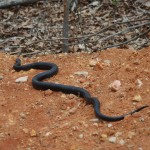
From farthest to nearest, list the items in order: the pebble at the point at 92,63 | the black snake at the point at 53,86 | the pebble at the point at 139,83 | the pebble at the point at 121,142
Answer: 1. the pebble at the point at 92,63
2. the pebble at the point at 139,83
3. the black snake at the point at 53,86
4. the pebble at the point at 121,142

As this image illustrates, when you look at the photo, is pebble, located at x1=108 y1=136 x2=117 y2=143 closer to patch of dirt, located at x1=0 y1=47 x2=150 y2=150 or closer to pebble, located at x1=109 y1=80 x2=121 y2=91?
patch of dirt, located at x1=0 y1=47 x2=150 y2=150

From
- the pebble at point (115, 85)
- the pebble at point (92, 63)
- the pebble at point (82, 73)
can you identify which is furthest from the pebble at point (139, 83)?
the pebble at point (92, 63)

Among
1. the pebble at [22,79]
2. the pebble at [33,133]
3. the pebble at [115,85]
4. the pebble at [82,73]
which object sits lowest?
the pebble at [22,79]

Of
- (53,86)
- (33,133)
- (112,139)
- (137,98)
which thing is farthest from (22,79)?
(112,139)

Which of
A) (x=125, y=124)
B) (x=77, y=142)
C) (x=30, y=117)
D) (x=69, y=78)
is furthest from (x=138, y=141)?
(x=69, y=78)

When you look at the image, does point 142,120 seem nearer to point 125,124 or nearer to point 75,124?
point 125,124

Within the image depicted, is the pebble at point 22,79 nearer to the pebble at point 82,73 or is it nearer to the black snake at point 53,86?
the black snake at point 53,86
